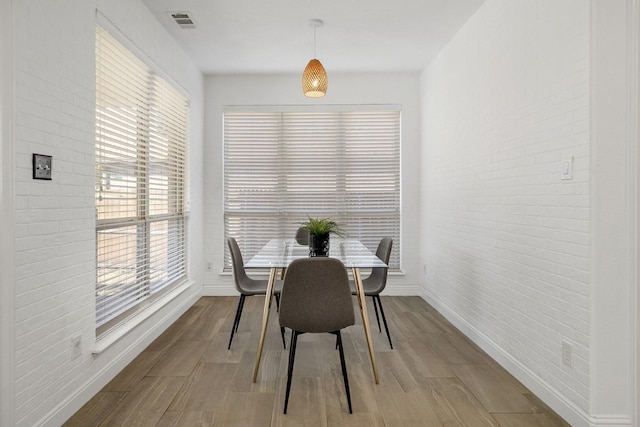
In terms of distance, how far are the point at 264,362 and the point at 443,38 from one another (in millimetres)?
3277

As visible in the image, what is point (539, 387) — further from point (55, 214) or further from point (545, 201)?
point (55, 214)

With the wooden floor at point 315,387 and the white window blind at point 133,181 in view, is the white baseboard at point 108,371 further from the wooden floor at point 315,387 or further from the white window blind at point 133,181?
the white window blind at point 133,181

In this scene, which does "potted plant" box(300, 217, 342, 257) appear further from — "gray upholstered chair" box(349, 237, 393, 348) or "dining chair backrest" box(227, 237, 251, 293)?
"dining chair backrest" box(227, 237, 251, 293)

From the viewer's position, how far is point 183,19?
346 centimetres

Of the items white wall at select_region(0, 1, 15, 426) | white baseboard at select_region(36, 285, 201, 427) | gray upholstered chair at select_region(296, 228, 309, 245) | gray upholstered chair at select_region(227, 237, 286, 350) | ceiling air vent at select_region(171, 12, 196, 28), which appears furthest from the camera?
gray upholstered chair at select_region(296, 228, 309, 245)

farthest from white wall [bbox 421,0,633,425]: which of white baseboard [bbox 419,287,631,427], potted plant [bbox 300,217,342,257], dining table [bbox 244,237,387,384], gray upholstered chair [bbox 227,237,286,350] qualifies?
gray upholstered chair [bbox 227,237,286,350]

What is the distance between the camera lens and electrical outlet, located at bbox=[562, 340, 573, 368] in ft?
6.99

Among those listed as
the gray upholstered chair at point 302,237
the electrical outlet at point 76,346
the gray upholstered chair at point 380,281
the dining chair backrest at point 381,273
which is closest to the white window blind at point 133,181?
the electrical outlet at point 76,346

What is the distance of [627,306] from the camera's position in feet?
6.38

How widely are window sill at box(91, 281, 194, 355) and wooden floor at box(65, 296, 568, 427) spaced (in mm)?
251

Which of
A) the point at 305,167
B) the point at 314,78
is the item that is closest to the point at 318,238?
the point at 314,78

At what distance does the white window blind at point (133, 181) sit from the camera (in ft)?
8.70

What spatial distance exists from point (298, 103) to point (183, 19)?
179 centimetres

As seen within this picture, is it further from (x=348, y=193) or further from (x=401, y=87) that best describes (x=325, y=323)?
(x=401, y=87)
